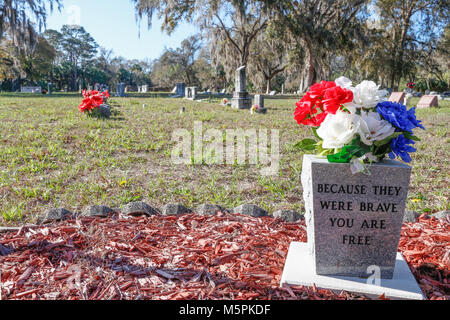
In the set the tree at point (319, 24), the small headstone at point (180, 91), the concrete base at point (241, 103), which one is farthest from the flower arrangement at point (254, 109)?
the small headstone at point (180, 91)

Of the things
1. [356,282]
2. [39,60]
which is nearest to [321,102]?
[356,282]

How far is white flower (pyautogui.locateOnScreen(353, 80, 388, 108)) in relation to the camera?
1956mm

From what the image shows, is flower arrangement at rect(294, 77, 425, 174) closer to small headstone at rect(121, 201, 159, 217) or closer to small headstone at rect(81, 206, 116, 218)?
small headstone at rect(121, 201, 159, 217)

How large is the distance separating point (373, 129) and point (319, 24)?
75.2 ft

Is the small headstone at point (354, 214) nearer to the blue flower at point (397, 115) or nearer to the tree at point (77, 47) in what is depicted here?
the blue flower at point (397, 115)

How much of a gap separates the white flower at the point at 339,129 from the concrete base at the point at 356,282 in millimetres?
798

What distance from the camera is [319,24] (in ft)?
73.2

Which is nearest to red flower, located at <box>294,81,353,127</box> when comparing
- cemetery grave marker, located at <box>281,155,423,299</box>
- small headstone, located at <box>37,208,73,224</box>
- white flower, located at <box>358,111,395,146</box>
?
white flower, located at <box>358,111,395,146</box>

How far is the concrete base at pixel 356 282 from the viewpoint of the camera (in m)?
1.91

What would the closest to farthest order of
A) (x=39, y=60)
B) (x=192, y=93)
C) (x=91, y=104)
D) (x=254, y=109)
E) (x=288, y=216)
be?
(x=288, y=216) → (x=91, y=104) → (x=254, y=109) → (x=192, y=93) → (x=39, y=60)

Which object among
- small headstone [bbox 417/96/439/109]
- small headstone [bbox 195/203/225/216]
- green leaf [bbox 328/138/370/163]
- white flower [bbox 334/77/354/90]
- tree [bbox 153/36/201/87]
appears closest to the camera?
green leaf [bbox 328/138/370/163]

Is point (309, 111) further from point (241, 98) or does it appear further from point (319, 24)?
point (319, 24)

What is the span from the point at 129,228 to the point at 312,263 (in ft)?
4.97
